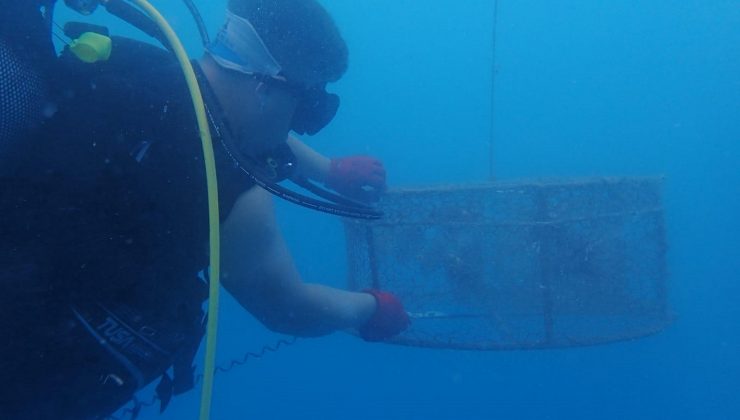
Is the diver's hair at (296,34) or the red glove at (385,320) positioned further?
the red glove at (385,320)

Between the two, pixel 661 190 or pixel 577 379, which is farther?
pixel 577 379

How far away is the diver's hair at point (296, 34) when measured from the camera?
5.53 feet

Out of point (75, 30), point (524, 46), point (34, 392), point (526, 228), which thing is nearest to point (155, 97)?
point (75, 30)

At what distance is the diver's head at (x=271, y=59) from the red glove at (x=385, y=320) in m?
1.07

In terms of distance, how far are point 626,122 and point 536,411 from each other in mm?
9592

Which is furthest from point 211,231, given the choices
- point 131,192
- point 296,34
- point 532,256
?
point 532,256

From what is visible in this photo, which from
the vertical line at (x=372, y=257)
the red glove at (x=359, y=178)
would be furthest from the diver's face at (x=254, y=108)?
the vertical line at (x=372, y=257)

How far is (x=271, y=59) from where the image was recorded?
167 cm

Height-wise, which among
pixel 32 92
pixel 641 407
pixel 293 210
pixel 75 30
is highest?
pixel 75 30

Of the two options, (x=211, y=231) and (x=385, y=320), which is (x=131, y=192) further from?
(x=385, y=320)

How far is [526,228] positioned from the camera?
10.2ft

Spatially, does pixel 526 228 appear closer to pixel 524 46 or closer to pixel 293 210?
pixel 293 210

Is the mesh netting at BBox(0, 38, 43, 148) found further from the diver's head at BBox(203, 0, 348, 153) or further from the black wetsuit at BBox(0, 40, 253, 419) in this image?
the diver's head at BBox(203, 0, 348, 153)

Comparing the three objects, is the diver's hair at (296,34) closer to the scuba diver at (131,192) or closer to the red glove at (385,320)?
the scuba diver at (131,192)
